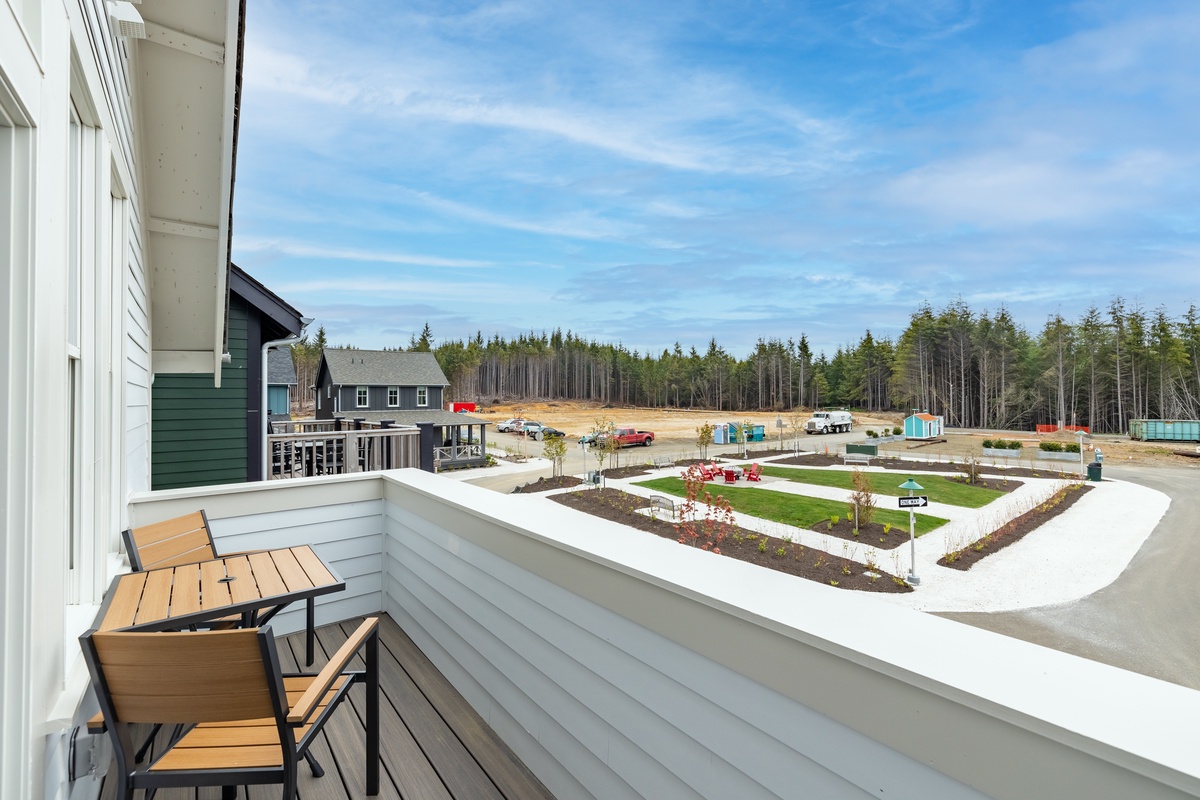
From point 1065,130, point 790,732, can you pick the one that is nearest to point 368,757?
point 790,732

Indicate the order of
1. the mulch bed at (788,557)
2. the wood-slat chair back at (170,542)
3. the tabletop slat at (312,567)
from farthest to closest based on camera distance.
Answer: the mulch bed at (788,557) → the wood-slat chair back at (170,542) → the tabletop slat at (312,567)

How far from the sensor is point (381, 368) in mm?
20484

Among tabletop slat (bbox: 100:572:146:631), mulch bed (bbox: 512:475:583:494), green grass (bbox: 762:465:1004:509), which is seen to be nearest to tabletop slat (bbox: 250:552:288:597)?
tabletop slat (bbox: 100:572:146:631)

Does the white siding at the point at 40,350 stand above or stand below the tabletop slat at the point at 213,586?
above

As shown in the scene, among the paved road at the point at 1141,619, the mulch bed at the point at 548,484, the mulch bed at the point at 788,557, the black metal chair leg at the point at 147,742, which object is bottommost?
the paved road at the point at 1141,619

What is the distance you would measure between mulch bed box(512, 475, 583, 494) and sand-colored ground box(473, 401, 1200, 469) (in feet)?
27.1

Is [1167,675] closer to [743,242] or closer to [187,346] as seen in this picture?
[187,346]

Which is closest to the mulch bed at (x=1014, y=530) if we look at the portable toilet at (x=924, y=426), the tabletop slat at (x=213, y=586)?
the portable toilet at (x=924, y=426)

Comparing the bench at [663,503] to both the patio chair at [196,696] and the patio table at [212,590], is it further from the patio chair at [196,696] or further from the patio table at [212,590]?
the patio chair at [196,696]

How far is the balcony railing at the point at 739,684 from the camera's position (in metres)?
0.65

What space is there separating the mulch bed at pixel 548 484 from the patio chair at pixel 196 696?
51.3ft

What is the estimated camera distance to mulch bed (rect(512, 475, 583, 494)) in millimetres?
17016

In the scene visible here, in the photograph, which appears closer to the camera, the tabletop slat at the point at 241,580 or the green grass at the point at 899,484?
the tabletop slat at the point at 241,580

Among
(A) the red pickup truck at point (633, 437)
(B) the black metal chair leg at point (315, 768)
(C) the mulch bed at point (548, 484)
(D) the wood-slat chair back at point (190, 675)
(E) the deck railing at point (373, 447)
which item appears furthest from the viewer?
(A) the red pickup truck at point (633, 437)
